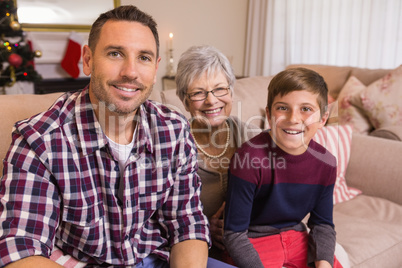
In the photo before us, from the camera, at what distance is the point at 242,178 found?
1159 millimetres

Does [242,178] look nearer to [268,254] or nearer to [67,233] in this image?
[268,254]

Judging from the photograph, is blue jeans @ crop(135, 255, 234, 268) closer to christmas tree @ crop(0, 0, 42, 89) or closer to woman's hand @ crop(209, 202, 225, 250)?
woman's hand @ crop(209, 202, 225, 250)

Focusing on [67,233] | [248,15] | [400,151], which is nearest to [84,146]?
→ [67,233]

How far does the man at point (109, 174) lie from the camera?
0.90 meters

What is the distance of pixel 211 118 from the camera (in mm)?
1458

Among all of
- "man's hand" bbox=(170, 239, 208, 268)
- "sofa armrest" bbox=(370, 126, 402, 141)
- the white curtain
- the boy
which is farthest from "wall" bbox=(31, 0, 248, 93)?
"man's hand" bbox=(170, 239, 208, 268)

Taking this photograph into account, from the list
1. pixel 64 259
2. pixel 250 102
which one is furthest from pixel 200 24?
pixel 64 259

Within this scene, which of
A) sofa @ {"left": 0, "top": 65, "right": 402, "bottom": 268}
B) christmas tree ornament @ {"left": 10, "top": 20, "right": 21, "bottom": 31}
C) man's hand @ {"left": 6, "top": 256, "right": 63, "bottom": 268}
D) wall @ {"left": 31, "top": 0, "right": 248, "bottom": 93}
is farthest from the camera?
wall @ {"left": 31, "top": 0, "right": 248, "bottom": 93}

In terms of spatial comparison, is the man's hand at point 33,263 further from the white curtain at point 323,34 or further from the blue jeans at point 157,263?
the white curtain at point 323,34

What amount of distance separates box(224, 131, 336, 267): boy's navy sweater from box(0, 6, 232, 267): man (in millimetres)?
119

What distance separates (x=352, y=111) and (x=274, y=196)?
159 cm

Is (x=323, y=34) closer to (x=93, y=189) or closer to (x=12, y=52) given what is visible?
(x=12, y=52)

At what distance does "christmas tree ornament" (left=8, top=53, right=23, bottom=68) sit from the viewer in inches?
124

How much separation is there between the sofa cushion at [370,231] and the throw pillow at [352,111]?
2.50ft
